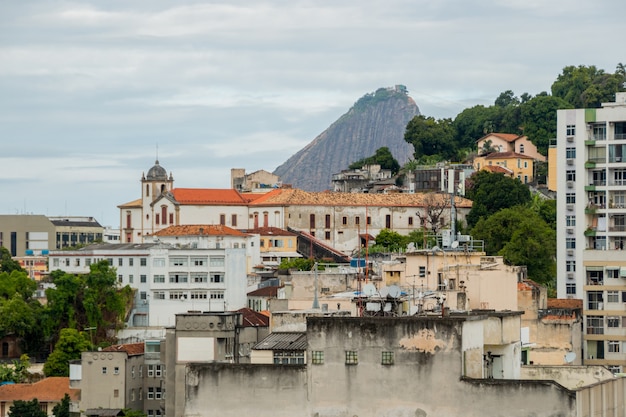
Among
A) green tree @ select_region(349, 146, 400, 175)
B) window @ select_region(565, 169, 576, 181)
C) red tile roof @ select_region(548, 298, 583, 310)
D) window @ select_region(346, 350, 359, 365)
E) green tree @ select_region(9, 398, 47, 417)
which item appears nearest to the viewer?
window @ select_region(346, 350, 359, 365)

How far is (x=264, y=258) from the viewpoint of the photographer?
474 feet

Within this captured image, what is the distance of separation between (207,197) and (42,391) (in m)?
77.6

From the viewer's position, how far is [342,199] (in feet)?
532

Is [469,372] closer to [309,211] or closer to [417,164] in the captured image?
[309,211]

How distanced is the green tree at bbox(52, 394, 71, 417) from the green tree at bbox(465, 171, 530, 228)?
68.3 m

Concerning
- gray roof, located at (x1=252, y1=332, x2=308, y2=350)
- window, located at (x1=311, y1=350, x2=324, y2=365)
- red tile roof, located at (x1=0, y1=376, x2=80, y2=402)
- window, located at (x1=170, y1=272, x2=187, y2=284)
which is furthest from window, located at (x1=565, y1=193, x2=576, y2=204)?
window, located at (x1=311, y1=350, x2=324, y2=365)

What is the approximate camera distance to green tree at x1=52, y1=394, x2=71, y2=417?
8056 centimetres

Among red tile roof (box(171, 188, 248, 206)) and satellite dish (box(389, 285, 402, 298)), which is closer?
satellite dish (box(389, 285, 402, 298))

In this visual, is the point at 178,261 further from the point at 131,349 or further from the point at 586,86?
the point at 586,86

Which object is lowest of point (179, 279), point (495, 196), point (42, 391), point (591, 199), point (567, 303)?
point (42, 391)

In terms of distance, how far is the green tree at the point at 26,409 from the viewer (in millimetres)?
81062

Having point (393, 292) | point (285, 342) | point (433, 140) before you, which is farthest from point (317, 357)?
point (433, 140)

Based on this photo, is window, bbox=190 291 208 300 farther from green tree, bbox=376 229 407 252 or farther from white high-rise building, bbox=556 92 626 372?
white high-rise building, bbox=556 92 626 372

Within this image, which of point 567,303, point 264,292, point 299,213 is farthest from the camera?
point 299,213
